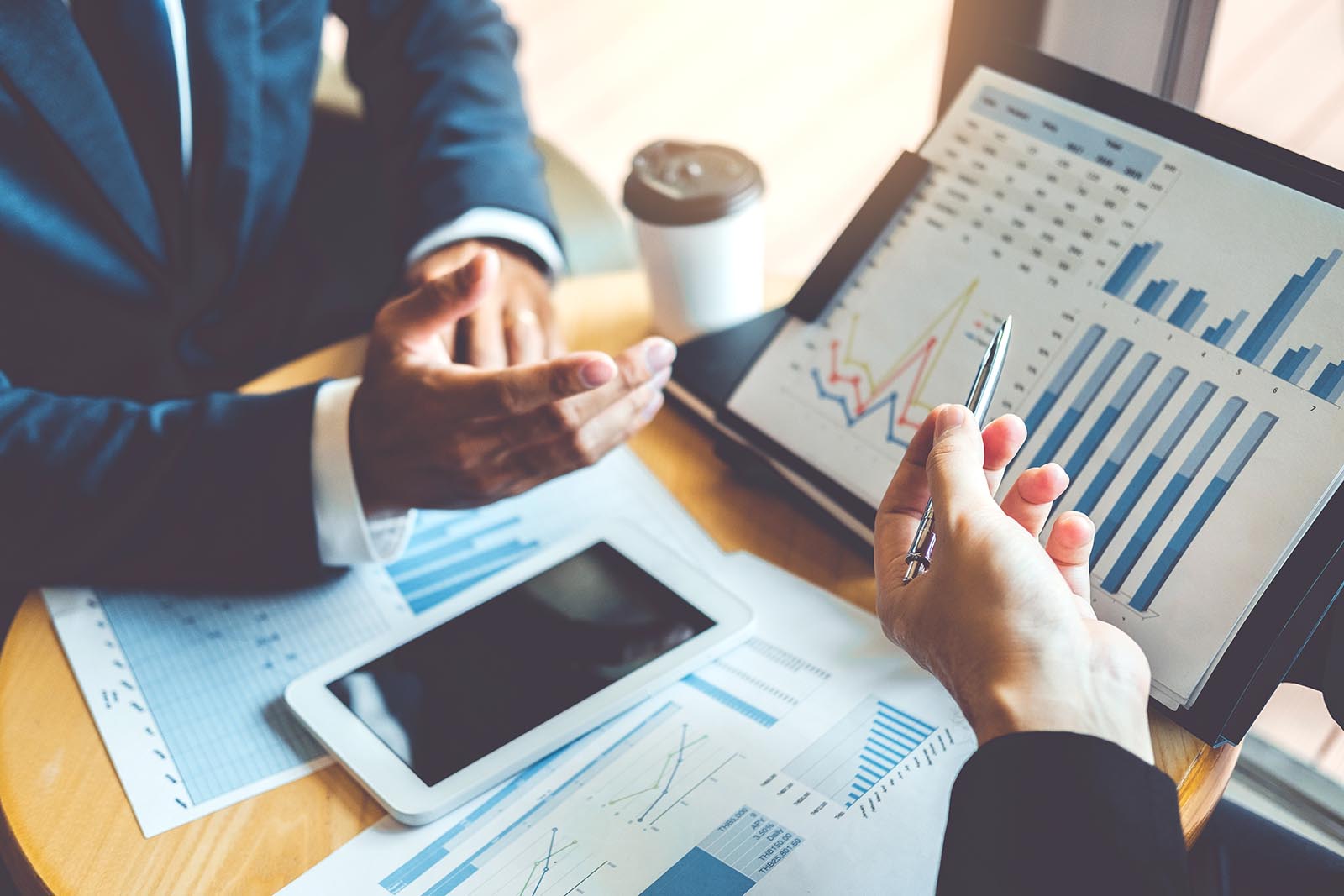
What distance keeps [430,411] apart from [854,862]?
0.46m

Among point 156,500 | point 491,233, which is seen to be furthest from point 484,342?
point 156,500

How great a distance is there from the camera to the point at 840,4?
2.97m

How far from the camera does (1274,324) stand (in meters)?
0.68

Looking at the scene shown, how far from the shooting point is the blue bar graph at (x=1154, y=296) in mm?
731

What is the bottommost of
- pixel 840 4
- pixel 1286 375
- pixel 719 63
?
pixel 719 63

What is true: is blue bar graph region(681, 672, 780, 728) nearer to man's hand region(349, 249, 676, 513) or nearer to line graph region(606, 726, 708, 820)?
line graph region(606, 726, 708, 820)

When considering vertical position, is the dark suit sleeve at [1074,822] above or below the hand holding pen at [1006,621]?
below

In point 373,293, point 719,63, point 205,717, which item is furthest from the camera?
point 719,63

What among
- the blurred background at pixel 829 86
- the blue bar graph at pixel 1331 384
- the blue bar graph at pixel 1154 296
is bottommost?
the blurred background at pixel 829 86

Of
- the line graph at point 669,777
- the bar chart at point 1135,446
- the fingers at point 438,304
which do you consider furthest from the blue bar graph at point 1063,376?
the fingers at point 438,304

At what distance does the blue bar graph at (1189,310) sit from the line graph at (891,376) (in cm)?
15

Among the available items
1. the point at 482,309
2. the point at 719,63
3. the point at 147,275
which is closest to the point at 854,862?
the point at 482,309

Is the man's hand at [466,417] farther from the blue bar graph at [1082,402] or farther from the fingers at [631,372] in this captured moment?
the blue bar graph at [1082,402]

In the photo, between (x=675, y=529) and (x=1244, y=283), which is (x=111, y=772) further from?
(x=1244, y=283)
